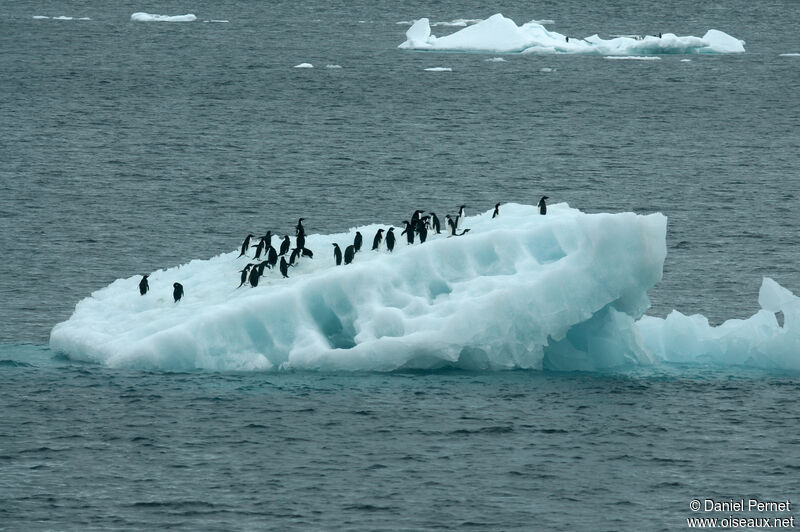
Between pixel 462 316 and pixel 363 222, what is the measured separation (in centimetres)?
2548

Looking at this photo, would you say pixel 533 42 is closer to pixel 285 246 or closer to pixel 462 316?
pixel 285 246

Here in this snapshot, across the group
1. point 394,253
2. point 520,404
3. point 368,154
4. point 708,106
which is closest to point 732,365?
point 520,404

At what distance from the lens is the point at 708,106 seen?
92.6 meters

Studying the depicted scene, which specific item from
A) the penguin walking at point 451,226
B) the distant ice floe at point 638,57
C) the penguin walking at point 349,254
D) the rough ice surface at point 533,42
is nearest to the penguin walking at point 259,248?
the penguin walking at point 349,254

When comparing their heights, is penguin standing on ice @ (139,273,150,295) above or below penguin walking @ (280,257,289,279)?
below

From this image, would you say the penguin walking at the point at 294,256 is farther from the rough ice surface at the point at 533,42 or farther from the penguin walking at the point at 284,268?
the rough ice surface at the point at 533,42

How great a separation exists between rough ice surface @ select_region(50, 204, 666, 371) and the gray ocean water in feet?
2.33

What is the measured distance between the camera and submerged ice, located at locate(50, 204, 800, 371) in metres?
34.1

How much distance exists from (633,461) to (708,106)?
215ft

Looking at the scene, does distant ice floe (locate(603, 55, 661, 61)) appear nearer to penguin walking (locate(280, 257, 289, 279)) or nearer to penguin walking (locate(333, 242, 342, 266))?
penguin walking (locate(333, 242, 342, 266))

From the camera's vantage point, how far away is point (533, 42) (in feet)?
357

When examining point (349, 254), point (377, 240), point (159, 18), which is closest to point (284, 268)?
point (349, 254)

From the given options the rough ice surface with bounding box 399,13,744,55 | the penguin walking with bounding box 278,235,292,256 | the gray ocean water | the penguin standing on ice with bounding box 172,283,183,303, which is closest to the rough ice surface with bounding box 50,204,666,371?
the penguin standing on ice with bounding box 172,283,183,303

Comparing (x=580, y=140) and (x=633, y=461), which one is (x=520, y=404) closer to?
(x=633, y=461)
